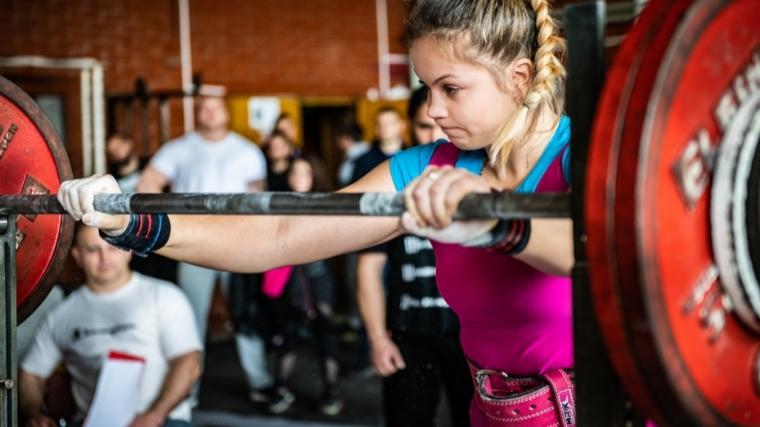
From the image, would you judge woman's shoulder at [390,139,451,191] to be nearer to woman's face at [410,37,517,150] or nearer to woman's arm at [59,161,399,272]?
woman's arm at [59,161,399,272]

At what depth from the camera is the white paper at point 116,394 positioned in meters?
2.69

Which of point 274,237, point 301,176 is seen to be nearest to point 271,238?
point 274,237

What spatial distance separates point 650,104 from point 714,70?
11 cm

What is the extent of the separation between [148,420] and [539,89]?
1.81 metres

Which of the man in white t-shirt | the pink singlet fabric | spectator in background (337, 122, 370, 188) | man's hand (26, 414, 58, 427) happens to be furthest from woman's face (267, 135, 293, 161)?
the pink singlet fabric

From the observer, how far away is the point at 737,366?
1.00 metres

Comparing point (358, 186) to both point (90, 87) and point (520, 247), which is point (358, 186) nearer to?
point (520, 247)

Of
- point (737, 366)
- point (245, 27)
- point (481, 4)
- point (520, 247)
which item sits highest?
point (245, 27)

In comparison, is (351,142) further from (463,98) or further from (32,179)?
(463,98)

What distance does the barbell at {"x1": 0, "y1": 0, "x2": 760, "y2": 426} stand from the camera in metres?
0.88

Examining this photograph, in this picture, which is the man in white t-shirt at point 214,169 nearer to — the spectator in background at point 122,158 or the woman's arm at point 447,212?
the spectator in background at point 122,158

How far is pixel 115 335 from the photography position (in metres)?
3.01

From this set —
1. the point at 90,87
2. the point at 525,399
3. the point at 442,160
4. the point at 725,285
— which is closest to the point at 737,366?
the point at 725,285

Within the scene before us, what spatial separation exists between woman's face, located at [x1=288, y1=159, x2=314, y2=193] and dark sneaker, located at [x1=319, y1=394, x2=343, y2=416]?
113cm
